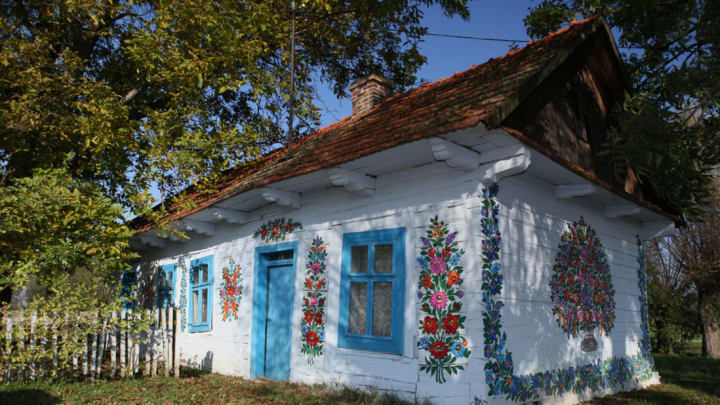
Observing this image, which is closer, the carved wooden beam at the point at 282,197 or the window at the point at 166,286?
the carved wooden beam at the point at 282,197

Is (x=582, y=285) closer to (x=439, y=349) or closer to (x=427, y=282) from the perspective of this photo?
(x=427, y=282)

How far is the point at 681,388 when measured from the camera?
356 inches

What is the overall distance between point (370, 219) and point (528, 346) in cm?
270

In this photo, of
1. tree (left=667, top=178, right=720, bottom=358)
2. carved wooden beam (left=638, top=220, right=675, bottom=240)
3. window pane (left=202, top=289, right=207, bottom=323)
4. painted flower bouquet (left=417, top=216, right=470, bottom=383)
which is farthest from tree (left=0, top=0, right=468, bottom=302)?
tree (left=667, top=178, right=720, bottom=358)

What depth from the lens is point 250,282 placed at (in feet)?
30.1

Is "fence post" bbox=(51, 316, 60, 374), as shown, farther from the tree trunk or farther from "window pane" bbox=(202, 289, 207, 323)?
the tree trunk

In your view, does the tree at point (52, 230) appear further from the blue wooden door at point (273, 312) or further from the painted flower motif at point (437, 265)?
the painted flower motif at point (437, 265)

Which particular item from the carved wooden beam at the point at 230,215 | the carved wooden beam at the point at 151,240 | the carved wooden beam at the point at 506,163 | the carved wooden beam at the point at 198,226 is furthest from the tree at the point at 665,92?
the carved wooden beam at the point at 151,240

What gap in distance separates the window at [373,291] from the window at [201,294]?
4183 millimetres

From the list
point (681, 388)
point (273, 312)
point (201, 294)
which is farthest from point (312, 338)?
point (681, 388)

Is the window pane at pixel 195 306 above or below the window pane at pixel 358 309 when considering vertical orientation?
below

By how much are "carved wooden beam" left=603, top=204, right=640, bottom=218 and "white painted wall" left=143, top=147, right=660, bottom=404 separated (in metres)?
0.17

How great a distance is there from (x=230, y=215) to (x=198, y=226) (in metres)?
1.28

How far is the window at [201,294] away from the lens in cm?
1031
